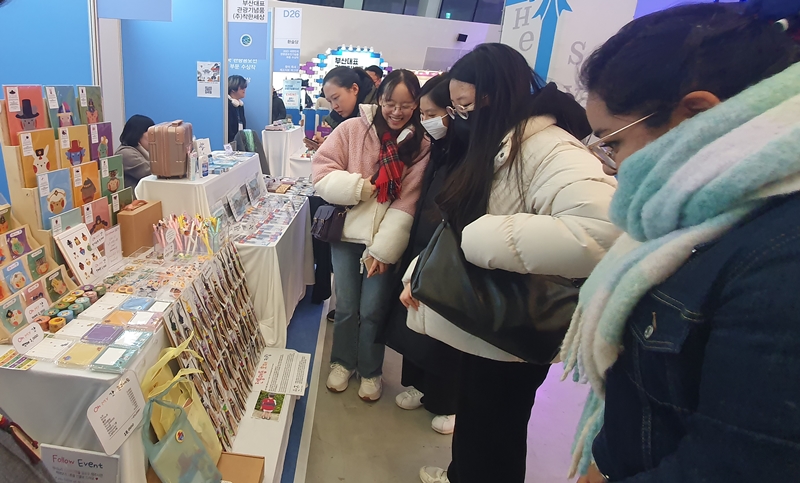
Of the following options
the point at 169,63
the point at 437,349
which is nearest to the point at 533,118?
the point at 437,349

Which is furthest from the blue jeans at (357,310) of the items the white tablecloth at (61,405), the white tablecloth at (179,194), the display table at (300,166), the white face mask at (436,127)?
the display table at (300,166)

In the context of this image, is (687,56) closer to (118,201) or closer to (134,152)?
(118,201)

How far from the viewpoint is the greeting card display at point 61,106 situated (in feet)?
4.81

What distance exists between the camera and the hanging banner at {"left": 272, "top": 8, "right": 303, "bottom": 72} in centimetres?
523

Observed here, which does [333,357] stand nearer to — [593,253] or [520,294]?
[520,294]

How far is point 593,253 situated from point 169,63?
3.65 m

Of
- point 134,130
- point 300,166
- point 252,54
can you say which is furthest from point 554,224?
point 252,54

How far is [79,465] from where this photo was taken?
1185mm

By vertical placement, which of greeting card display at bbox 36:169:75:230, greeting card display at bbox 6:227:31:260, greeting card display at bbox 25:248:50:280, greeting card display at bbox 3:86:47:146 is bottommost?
greeting card display at bbox 25:248:50:280

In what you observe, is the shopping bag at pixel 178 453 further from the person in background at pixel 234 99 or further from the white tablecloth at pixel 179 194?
the person in background at pixel 234 99

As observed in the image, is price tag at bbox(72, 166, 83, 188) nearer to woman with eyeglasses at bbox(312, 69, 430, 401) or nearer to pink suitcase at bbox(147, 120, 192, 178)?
pink suitcase at bbox(147, 120, 192, 178)

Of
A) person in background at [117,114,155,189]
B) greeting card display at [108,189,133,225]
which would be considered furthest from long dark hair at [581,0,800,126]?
person in background at [117,114,155,189]

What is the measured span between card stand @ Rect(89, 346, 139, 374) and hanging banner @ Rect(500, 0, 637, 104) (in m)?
1.72

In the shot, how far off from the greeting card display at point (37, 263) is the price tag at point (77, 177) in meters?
0.25
